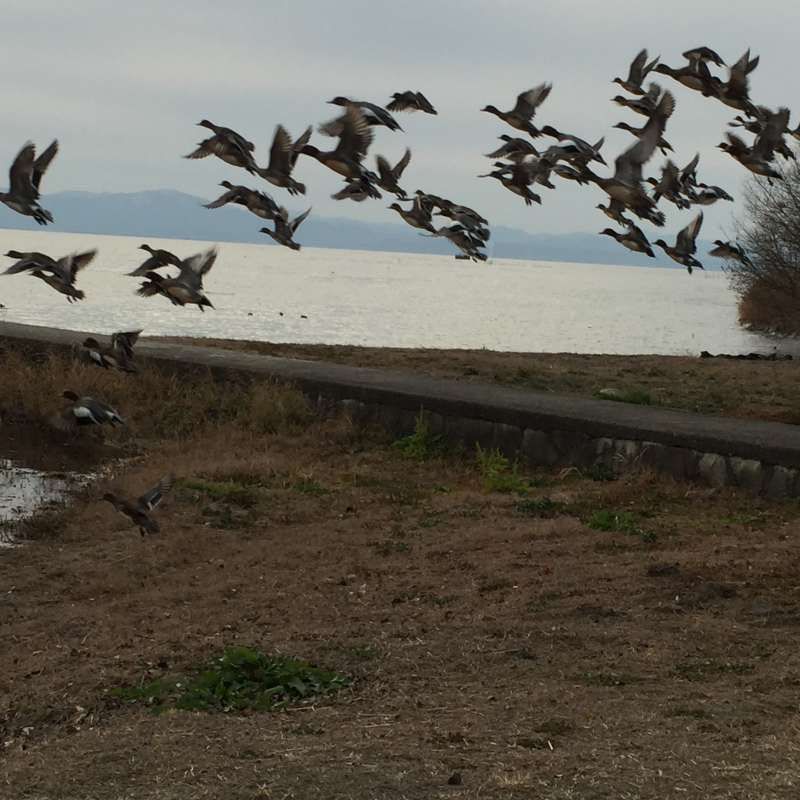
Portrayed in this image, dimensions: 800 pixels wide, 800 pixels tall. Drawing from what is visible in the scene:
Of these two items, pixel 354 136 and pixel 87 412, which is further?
pixel 87 412

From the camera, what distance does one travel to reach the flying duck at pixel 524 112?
12297 mm

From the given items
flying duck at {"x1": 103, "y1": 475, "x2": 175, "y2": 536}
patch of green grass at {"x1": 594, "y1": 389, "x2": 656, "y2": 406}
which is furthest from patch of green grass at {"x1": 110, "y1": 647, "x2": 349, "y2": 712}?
patch of green grass at {"x1": 594, "y1": 389, "x2": 656, "y2": 406}

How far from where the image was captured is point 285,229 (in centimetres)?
1112

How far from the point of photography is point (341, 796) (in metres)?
5.79

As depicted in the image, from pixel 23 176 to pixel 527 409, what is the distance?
691 centimetres

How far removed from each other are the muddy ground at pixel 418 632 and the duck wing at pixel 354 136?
3.36 m

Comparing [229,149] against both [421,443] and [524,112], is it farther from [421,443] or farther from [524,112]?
[421,443]

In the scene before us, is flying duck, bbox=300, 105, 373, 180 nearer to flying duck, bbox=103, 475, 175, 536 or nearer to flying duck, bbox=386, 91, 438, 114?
flying duck, bbox=386, 91, 438, 114

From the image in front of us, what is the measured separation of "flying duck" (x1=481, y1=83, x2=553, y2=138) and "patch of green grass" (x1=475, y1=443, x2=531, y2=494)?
382 cm

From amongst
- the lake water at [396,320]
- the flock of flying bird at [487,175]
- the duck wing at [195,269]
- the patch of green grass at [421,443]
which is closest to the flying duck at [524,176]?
the flock of flying bird at [487,175]

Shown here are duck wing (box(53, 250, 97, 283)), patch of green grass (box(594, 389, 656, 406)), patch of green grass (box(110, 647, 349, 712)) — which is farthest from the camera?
patch of green grass (box(594, 389, 656, 406))

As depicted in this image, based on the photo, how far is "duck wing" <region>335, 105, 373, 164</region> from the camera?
11281 mm

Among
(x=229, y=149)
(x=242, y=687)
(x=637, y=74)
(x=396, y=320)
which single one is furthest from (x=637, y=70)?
(x=396, y=320)

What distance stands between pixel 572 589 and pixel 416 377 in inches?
381
